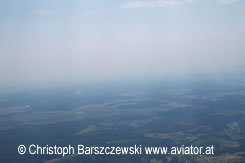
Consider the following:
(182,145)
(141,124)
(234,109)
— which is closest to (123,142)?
(182,145)

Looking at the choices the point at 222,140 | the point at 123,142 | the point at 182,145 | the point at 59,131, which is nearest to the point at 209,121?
the point at 222,140

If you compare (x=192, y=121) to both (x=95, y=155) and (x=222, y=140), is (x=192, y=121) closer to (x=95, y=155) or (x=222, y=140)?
(x=222, y=140)

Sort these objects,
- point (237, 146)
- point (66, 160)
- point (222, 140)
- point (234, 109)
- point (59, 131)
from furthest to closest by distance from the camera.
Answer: point (234, 109), point (59, 131), point (222, 140), point (237, 146), point (66, 160)

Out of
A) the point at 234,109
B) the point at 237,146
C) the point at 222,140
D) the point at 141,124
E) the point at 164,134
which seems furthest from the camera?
the point at 234,109

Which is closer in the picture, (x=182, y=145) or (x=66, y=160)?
(x=66, y=160)

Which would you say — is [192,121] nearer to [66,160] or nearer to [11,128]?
[66,160]

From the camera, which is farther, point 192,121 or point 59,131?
point 192,121

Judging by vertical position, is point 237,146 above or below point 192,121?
below

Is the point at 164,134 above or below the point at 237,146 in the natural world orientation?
above

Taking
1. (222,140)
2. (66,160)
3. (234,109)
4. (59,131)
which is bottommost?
(66,160)
